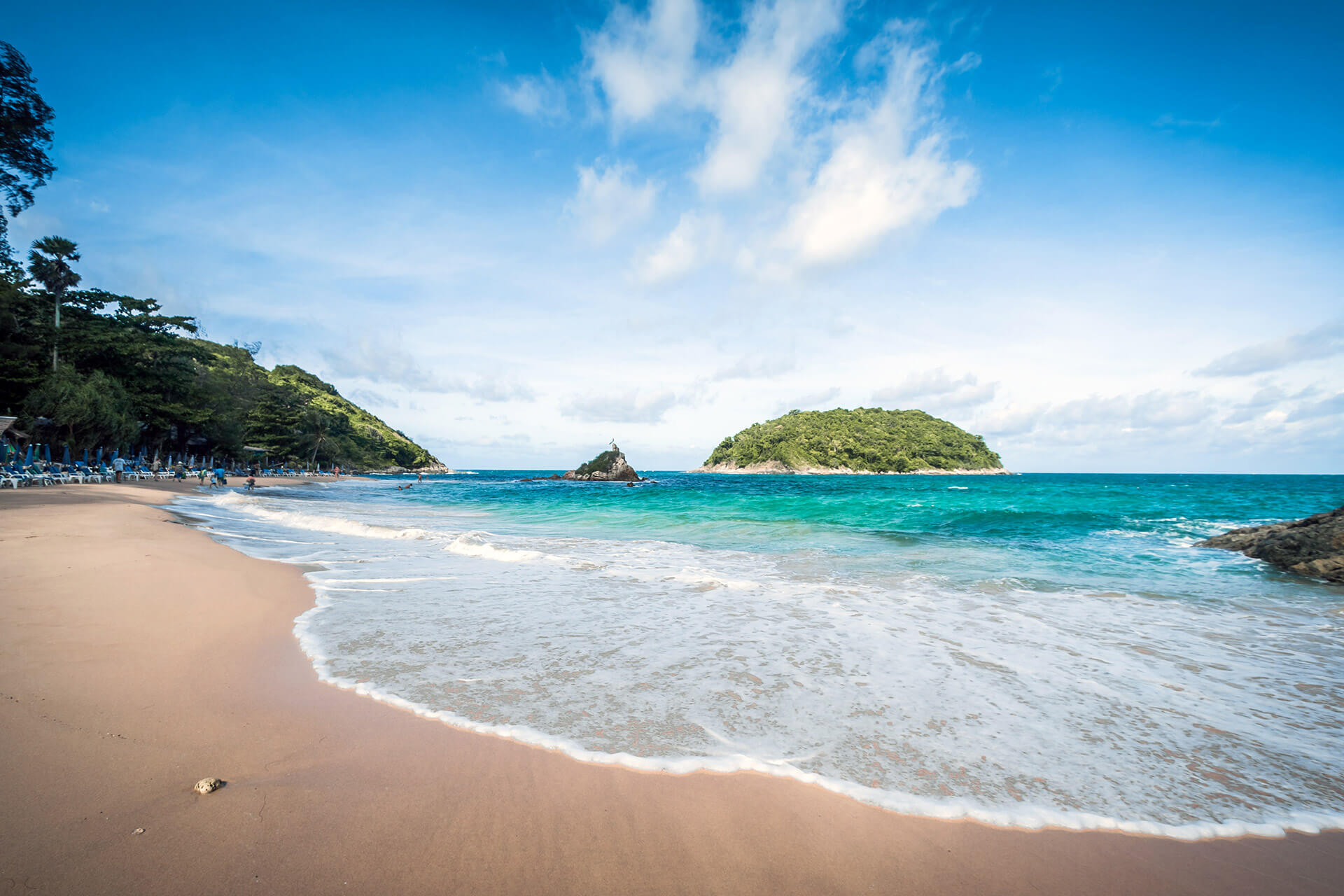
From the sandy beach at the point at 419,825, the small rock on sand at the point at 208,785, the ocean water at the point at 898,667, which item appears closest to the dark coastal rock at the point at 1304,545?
the ocean water at the point at 898,667

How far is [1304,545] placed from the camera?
11.0 metres

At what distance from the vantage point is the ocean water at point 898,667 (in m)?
3.17

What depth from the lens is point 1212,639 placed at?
625 centimetres

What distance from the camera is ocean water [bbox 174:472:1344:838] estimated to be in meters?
3.17

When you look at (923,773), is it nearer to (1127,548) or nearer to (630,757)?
(630,757)

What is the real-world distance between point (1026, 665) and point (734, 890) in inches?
179

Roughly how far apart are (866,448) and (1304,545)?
10345 cm

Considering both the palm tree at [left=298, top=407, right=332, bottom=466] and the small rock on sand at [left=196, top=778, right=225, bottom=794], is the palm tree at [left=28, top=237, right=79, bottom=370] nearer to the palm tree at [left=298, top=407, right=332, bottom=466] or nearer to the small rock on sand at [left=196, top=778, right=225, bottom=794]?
the palm tree at [left=298, top=407, right=332, bottom=466]

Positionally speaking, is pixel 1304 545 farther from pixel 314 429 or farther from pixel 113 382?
pixel 314 429

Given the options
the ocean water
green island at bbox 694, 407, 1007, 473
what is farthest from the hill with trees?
green island at bbox 694, 407, 1007, 473

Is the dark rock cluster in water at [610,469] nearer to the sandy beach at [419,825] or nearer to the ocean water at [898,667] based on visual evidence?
the ocean water at [898,667]

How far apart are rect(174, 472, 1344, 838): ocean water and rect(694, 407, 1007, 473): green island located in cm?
10141

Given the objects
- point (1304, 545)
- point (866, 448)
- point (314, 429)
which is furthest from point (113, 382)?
point (866, 448)

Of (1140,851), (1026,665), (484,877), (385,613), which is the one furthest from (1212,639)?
(385,613)
